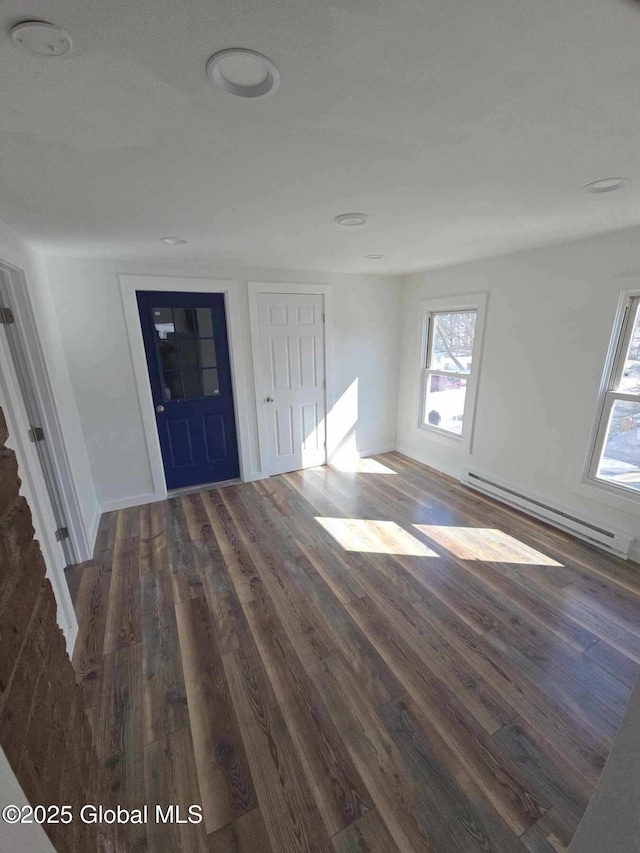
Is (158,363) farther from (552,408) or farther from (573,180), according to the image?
(552,408)

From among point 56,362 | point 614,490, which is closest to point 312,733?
point 614,490

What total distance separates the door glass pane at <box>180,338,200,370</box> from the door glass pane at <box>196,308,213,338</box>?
0.36 ft

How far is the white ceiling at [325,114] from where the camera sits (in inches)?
26.6

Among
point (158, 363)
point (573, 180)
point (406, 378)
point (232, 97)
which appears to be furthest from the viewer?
point (406, 378)

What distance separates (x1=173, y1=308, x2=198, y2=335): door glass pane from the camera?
326cm

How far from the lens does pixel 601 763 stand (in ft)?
4.38

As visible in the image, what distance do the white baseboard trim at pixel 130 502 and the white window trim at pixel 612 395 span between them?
151 inches

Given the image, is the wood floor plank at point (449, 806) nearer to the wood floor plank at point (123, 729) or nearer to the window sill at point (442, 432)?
the wood floor plank at point (123, 729)

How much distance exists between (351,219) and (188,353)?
212cm

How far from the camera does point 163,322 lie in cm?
323

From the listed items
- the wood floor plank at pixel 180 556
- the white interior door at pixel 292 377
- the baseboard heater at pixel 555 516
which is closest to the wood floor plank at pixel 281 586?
the wood floor plank at pixel 180 556

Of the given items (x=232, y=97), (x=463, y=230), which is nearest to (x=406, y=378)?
(x=463, y=230)

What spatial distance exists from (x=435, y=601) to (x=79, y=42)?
267cm

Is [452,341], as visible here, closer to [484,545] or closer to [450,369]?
[450,369]
